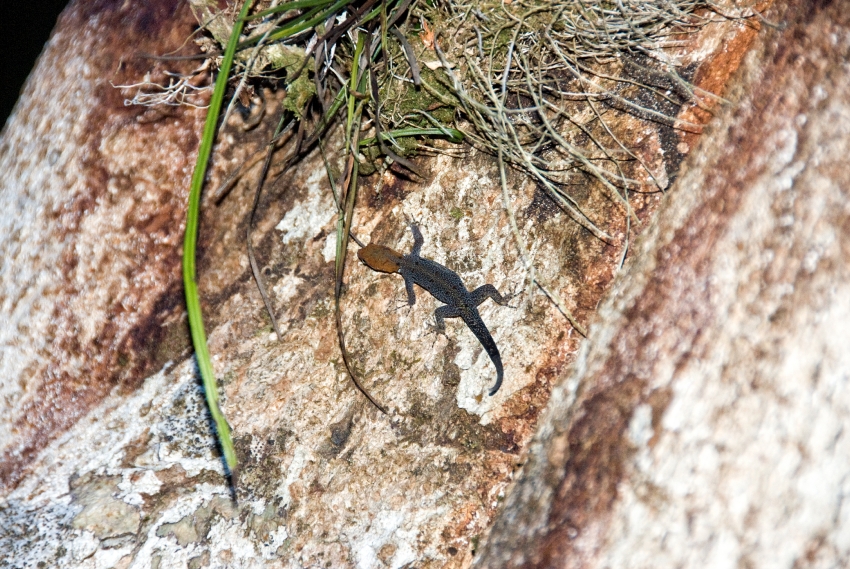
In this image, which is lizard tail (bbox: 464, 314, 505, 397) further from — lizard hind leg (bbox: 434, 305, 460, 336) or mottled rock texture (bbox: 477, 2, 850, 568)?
mottled rock texture (bbox: 477, 2, 850, 568)

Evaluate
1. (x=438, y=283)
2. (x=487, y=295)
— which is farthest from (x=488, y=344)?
(x=438, y=283)

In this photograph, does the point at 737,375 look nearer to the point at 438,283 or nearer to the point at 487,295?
the point at 487,295

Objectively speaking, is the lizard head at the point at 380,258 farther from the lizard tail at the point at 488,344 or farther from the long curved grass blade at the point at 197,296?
the long curved grass blade at the point at 197,296

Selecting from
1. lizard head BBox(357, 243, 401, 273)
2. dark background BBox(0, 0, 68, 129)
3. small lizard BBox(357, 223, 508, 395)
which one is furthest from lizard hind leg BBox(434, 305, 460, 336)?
dark background BBox(0, 0, 68, 129)

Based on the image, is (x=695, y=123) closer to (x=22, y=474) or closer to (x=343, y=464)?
(x=343, y=464)

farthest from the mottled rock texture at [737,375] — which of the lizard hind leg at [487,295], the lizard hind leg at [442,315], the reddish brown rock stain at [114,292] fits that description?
the reddish brown rock stain at [114,292]

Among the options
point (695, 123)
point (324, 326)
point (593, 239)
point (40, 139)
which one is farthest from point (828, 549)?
point (40, 139)
